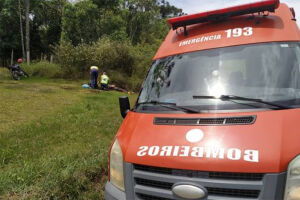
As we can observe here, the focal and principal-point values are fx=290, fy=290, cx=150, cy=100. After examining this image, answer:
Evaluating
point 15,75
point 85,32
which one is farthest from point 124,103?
point 85,32

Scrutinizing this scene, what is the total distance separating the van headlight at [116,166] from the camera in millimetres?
2635

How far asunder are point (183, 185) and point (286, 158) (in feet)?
2.52

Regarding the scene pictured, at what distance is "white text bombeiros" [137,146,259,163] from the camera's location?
2141 mm

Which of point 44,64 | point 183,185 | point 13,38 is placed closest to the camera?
point 183,185

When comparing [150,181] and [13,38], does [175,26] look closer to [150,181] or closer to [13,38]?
[150,181]

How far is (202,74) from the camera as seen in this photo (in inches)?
131

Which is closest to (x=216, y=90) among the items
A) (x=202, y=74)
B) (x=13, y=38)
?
(x=202, y=74)

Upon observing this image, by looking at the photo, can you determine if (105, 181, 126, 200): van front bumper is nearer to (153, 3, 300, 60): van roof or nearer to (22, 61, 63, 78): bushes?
(153, 3, 300, 60): van roof

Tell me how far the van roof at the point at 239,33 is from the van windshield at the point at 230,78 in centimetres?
9

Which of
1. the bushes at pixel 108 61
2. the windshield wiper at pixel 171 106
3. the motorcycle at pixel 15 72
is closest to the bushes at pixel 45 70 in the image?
the bushes at pixel 108 61

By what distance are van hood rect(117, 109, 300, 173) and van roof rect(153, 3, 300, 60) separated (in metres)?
1.16

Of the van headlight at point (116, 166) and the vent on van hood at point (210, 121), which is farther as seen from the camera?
the van headlight at point (116, 166)

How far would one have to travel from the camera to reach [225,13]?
367cm

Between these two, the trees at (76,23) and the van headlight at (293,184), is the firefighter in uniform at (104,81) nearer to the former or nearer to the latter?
the trees at (76,23)
